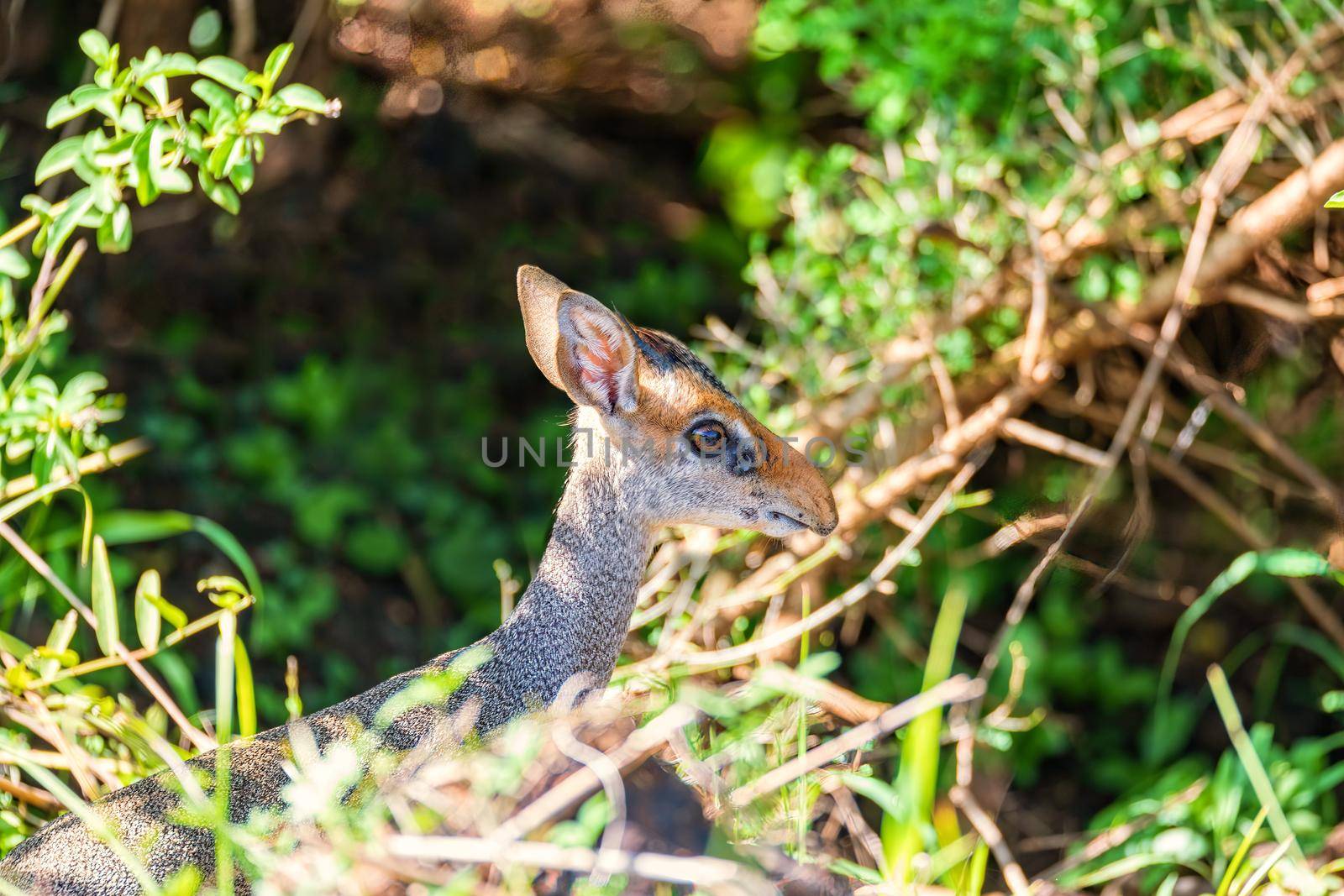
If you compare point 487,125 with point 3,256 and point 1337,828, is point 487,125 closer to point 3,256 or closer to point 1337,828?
point 3,256

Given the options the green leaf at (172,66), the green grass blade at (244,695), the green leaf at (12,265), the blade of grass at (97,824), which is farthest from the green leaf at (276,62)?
the blade of grass at (97,824)

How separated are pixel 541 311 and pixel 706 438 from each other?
0.51 metres

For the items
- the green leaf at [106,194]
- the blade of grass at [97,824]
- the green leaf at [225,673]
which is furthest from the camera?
the green leaf at [225,673]

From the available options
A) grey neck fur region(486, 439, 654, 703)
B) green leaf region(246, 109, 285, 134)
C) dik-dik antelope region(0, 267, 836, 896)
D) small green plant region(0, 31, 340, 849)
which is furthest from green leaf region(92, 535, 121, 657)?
green leaf region(246, 109, 285, 134)

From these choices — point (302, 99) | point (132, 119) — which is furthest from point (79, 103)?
point (302, 99)

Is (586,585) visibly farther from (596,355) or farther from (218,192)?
(218,192)

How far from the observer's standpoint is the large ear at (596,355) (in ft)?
9.57

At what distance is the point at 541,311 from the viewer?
2.88m

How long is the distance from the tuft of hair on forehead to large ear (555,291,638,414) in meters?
0.06

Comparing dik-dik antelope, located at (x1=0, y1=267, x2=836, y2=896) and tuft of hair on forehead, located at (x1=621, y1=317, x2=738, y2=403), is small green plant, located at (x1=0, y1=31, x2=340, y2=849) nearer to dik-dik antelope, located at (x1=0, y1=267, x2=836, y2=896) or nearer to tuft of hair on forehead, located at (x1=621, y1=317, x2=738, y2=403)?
dik-dik antelope, located at (x1=0, y1=267, x2=836, y2=896)

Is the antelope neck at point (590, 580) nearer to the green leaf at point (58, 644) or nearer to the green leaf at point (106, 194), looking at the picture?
the green leaf at point (58, 644)

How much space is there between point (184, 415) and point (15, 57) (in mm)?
1734

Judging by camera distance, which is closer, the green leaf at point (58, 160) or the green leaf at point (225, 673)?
the green leaf at point (58, 160)

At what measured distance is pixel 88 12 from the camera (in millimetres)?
5727
